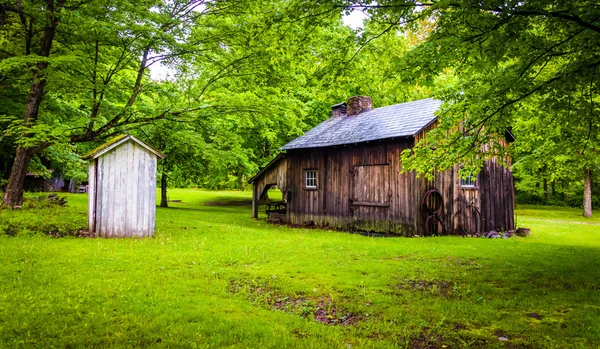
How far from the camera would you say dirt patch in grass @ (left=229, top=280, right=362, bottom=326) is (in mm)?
5629

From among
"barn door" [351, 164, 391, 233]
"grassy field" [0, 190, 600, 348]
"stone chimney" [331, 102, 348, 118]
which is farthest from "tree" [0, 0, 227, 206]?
"stone chimney" [331, 102, 348, 118]

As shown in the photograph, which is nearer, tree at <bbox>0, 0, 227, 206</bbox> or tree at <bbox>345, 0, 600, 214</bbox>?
tree at <bbox>345, 0, 600, 214</bbox>

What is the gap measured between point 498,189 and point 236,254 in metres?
13.8

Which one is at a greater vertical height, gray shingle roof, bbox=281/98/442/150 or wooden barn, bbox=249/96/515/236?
gray shingle roof, bbox=281/98/442/150

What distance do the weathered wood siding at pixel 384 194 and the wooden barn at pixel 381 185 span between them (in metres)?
0.04

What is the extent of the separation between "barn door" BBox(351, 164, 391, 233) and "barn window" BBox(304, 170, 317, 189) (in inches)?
102

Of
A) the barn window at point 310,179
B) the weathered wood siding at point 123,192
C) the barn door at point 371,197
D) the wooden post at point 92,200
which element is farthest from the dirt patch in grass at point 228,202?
the wooden post at point 92,200

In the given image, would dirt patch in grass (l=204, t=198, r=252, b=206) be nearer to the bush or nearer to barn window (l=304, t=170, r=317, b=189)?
barn window (l=304, t=170, r=317, b=189)

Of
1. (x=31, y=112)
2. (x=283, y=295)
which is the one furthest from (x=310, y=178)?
(x=283, y=295)

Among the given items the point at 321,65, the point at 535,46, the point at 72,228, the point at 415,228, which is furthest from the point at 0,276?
the point at 415,228

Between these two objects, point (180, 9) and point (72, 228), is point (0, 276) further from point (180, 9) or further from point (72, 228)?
point (180, 9)

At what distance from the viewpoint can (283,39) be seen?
23.6 feet

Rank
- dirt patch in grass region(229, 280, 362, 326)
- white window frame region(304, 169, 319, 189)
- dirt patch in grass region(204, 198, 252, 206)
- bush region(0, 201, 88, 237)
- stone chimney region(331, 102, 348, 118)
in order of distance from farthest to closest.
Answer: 1. dirt patch in grass region(204, 198, 252, 206)
2. stone chimney region(331, 102, 348, 118)
3. white window frame region(304, 169, 319, 189)
4. bush region(0, 201, 88, 237)
5. dirt patch in grass region(229, 280, 362, 326)

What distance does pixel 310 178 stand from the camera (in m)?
19.8
